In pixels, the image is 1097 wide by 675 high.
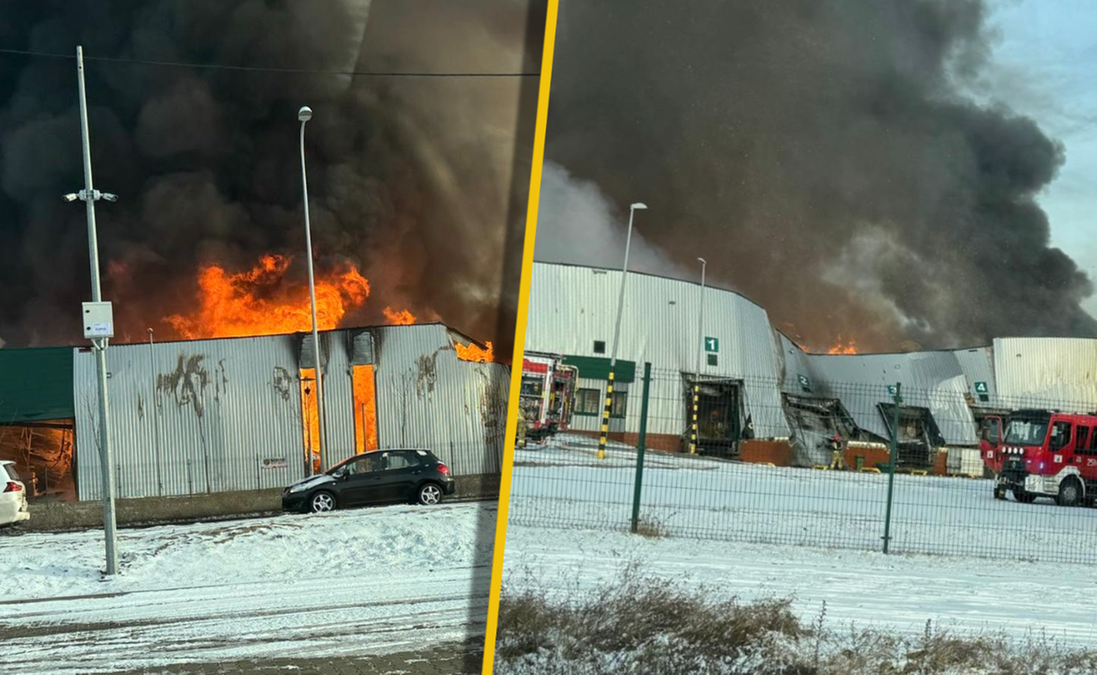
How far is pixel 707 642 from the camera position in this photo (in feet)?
12.7

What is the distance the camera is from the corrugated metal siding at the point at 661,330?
3.60 meters

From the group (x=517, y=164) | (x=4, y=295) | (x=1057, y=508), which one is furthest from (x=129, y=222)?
(x=1057, y=508)

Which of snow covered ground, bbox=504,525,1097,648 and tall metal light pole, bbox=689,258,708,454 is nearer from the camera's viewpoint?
tall metal light pole, bbox=689,258,708,454

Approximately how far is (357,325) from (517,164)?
1.23 meters

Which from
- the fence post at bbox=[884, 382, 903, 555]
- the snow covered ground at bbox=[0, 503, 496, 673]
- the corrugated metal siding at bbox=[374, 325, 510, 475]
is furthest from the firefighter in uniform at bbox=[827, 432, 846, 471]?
the corrugated metal siding at bbox=[374, 325, 510, 475]

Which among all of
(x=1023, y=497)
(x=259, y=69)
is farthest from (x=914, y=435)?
(x=259, y=69)

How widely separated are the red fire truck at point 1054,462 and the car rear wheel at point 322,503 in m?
7.43

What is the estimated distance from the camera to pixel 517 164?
3717 millimetres

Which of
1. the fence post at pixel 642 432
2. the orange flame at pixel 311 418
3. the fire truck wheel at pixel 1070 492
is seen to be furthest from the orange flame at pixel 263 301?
the fire truck wheel at pixel 1070 492

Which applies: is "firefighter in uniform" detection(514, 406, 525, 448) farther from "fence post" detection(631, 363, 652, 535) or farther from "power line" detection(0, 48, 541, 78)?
"power line" detection(0, 48, 541, 78)

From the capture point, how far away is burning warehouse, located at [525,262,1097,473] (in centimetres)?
366

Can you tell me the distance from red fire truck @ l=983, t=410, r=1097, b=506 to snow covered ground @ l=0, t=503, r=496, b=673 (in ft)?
22.8

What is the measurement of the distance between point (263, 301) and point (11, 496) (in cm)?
197

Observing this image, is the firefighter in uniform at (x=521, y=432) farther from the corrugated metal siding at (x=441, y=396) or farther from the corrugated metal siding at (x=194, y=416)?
the corrugated metal siding at (x=194, y=416)
